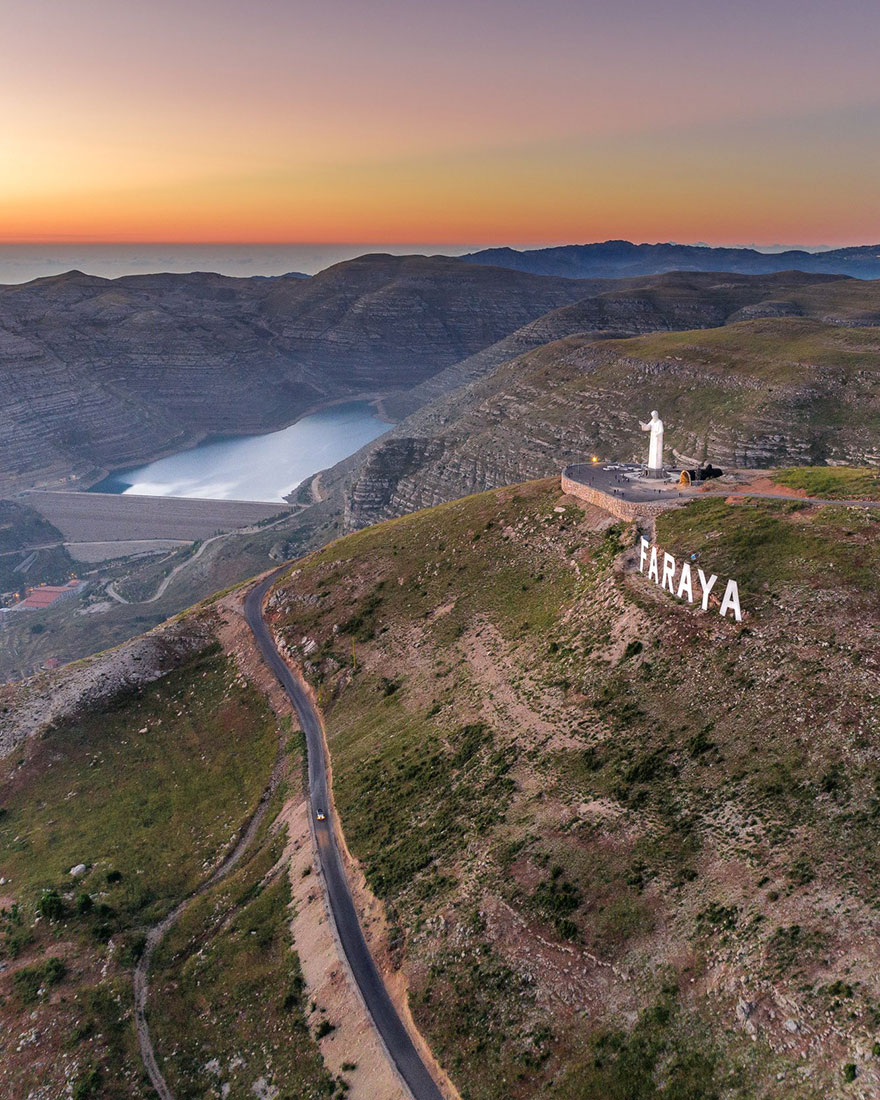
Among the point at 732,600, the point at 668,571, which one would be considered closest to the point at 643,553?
the point at 668,571

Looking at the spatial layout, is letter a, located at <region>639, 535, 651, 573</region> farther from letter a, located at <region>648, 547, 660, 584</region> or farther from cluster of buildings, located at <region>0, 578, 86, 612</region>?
cluster of buildings, located at <region>0, 578, 86, 612</region>

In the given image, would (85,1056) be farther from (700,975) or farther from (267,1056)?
(700,975)

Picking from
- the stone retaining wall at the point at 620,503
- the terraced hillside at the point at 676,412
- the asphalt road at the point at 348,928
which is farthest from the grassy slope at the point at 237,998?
the terraced hillside at the point at 676,412

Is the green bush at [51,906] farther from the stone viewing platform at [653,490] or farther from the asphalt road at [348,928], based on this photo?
the stone viewing platform at [653,490]

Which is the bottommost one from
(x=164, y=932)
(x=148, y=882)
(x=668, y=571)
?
(x=148, y=882)

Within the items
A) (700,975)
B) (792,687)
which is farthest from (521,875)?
(792,687)

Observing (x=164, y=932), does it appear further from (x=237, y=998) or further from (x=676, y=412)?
(x=676, y=412)
